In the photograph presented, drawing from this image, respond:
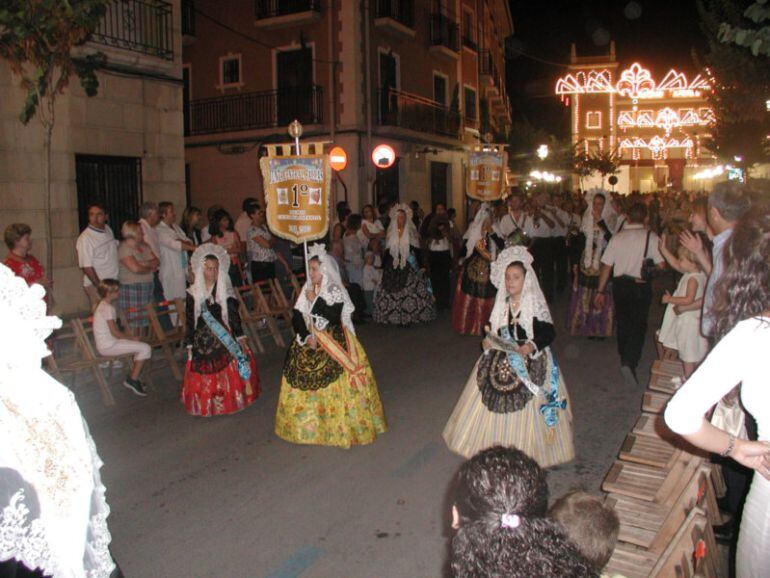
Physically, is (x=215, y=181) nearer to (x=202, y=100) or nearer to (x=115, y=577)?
(x=202, y=100)

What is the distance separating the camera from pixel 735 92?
16.2 meters

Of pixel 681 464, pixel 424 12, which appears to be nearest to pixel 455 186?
pixel 424 12

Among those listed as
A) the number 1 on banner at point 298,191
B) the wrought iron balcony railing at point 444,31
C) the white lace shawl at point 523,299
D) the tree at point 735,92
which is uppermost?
the wrought iron balcony railing at point 444,31

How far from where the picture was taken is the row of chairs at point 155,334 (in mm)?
7551

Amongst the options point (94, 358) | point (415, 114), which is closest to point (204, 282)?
point (94, 358)

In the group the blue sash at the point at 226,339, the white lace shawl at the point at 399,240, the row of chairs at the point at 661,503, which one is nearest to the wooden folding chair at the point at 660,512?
the row of chairs at the point at 661,503

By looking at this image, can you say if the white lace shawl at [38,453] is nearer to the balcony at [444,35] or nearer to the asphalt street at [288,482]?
the asphalt street at [288,482]

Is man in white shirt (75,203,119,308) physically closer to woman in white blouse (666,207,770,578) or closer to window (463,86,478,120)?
woman in white blouse (666,207,770,578)

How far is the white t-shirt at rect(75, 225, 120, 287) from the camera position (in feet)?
28.9

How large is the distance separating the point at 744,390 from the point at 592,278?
7.96 m

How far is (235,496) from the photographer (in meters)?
5.21

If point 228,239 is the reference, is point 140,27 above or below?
above

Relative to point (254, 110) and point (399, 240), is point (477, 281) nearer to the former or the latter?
point (399, 240)

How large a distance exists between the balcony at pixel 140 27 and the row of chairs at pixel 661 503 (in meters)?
10.6
